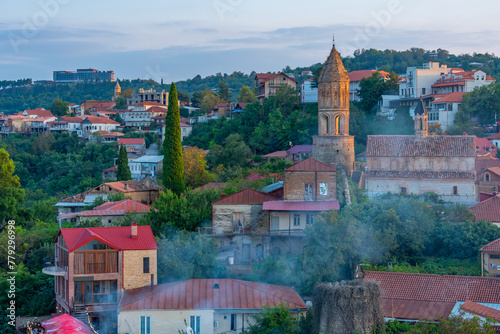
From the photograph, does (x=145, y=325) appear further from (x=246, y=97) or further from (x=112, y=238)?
(x=246, y=97)

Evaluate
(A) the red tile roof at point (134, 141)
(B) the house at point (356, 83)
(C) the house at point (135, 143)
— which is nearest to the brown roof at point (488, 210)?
(B) the house at point (356, 83)

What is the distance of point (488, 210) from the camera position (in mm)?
28594

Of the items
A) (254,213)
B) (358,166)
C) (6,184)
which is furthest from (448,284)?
(6,184)

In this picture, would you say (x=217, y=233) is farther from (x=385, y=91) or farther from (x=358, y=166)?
(x=385, y=91)

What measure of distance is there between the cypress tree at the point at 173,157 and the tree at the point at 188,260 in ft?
35.8

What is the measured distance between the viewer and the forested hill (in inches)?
3935

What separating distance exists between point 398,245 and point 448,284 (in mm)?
4125

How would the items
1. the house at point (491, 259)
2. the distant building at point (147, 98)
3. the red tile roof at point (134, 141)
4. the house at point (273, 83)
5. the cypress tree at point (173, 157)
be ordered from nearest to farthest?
the house at point (491, 259), the cypress tree at point (173, 157), the house at point (273, 83), the red tile roof at point (134, 141), the distant building at point (147, 98)

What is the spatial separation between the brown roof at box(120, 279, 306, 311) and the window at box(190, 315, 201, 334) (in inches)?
12.2

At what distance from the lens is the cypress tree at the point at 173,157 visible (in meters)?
36.4

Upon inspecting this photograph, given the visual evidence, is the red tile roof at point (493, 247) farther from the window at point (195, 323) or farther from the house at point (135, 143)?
the house at point (135, 143)

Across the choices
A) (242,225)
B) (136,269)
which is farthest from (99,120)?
(136,269)

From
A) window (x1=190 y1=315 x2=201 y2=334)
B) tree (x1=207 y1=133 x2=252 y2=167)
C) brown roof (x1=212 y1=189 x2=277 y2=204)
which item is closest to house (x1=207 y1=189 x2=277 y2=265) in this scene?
brown roof (x1=212 y1=189 x2=277 y2=204)

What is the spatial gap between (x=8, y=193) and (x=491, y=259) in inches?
1178
